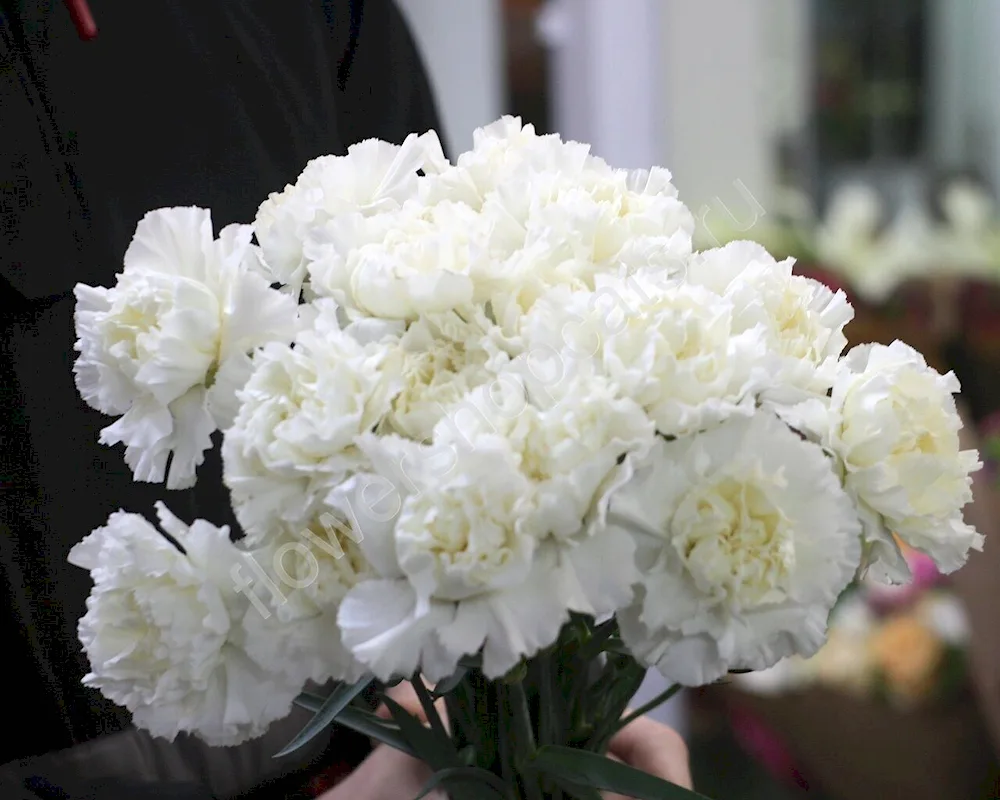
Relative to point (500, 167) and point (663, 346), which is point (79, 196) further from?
point (663, 346)

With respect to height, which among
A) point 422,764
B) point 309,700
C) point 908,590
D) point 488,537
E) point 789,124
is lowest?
point 908,590

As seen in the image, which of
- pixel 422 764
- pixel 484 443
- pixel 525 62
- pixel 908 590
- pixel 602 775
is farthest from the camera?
pixel 525 62

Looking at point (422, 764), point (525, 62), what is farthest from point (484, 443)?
point (525, 62)

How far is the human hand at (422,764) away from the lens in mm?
568

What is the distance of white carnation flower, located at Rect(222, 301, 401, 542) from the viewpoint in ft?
1.16

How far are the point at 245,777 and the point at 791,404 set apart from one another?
1.60 feet

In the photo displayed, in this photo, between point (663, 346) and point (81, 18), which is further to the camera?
point (81, 18)

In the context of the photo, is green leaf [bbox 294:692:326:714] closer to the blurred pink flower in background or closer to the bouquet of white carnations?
the bouquet of white carnations

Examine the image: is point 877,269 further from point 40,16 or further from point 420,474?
point 420,474

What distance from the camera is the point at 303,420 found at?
0.36m

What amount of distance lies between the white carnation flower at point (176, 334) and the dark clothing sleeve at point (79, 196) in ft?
0.81

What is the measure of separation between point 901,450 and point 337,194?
0.24 metres

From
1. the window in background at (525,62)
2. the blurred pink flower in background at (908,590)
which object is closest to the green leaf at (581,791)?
the blurred pink flower in background at (908,590)

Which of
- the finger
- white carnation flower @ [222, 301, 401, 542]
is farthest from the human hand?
white carnation flower @ [222, 301, 401, 542]
